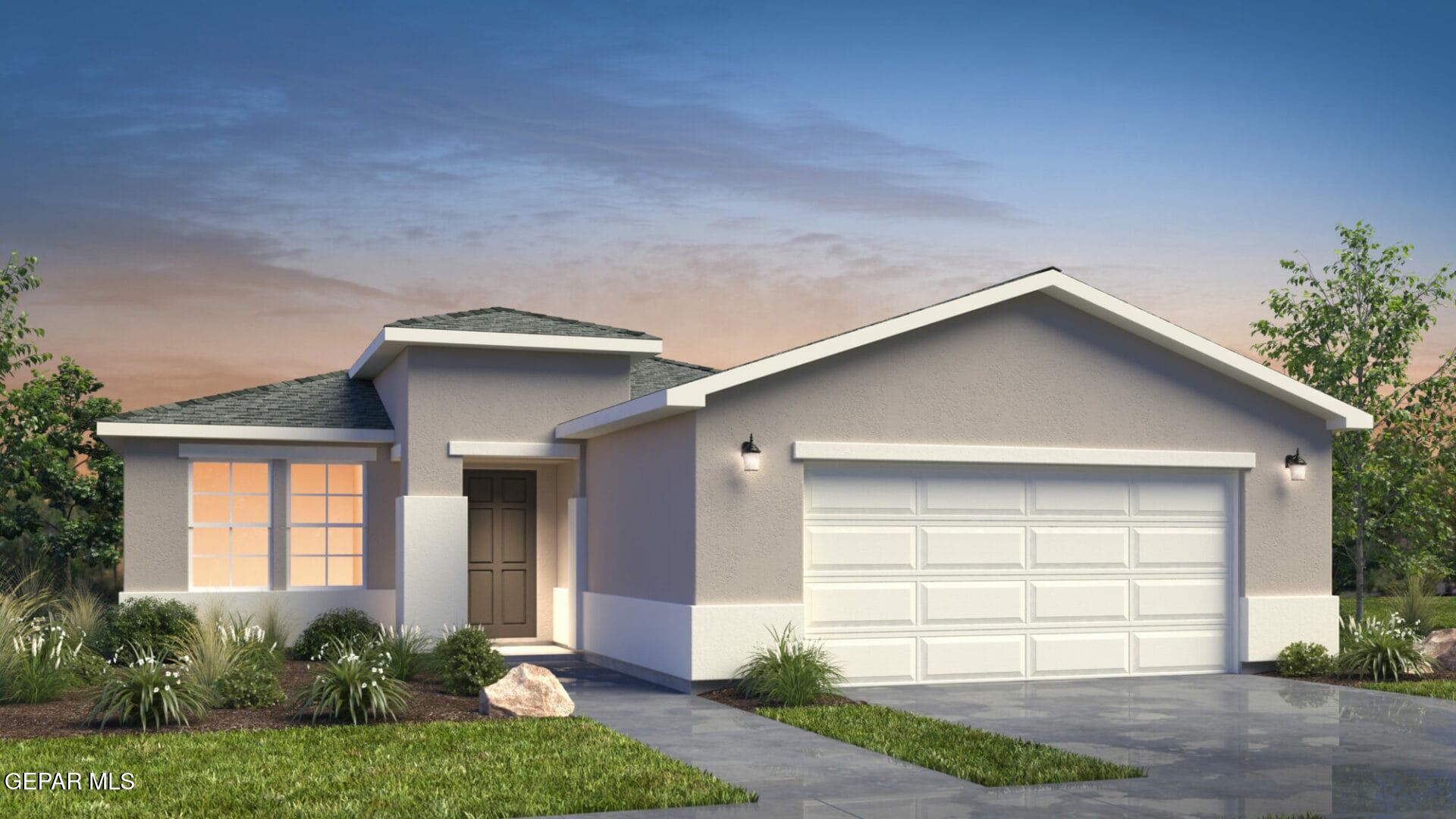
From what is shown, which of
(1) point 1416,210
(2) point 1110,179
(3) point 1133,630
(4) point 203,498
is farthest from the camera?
(1) point 1416,210

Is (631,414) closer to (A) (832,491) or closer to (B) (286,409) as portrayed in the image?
(A) (832,491)

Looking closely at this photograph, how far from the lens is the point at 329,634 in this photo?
1703 cm

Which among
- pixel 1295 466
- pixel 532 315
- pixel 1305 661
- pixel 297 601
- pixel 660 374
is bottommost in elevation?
pixel 1305 661

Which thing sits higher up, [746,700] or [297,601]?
[297,601]

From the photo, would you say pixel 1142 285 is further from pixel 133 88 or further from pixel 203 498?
pixel 133 88

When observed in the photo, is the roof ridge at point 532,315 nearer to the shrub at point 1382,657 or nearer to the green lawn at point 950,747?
the green lawn at point 950,747

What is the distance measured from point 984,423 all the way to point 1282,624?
14.4ft

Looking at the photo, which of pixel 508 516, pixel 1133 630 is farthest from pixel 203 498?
pixel 1133 630

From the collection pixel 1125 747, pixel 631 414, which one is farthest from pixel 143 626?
pixel 1125 747

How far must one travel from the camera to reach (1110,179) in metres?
21.7

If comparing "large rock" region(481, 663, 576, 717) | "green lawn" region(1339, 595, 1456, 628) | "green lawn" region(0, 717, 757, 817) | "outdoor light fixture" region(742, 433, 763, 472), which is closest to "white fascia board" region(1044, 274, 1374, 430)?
"outdoor light fixture" region(742, 433, 763, 472)

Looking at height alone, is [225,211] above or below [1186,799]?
above

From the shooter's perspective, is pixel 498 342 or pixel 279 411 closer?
pixel 498 342

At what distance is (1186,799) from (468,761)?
4.78 meters
